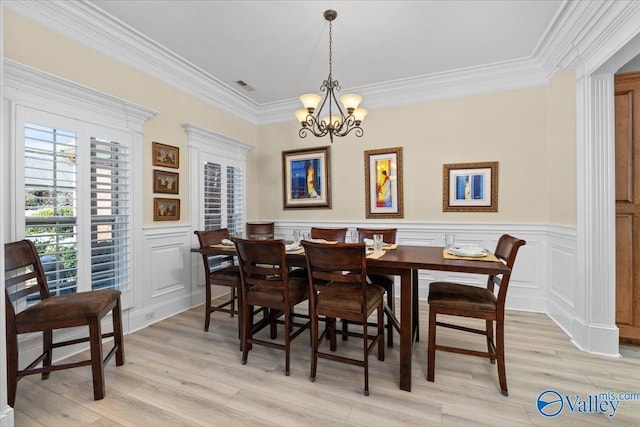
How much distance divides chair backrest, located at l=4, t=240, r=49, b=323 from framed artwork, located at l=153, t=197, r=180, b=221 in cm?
120

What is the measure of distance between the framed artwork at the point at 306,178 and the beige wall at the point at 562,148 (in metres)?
2.76

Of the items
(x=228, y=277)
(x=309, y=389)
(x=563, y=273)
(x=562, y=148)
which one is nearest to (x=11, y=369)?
(x=228, y=277)

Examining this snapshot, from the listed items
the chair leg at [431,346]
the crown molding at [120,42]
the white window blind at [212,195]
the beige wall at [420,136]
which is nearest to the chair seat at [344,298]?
the chair leg at [431,346]

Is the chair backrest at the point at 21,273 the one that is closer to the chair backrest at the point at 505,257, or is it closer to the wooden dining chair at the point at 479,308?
the wooden dining chair at the point at 479,308

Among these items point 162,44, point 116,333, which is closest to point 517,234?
point 116,333

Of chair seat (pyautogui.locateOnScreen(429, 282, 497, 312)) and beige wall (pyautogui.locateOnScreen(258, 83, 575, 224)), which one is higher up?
beige wall (pyautogui.locateOnScreen(258, 83, 575, 224))

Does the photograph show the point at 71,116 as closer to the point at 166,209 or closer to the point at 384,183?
the point at 166,209

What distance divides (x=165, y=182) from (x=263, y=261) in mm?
1911

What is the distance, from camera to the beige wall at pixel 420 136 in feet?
8.91

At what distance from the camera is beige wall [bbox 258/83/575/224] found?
11.5 feet

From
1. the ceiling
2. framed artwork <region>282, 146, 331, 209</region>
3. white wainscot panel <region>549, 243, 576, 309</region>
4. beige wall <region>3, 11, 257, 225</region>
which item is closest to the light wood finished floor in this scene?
Result: white wainscot panel <region>549, 243, 576, 309</region>

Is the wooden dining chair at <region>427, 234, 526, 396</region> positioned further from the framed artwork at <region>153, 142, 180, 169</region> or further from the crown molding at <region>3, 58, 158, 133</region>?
the crown molding at <region>3, 58, 158, 133</region>

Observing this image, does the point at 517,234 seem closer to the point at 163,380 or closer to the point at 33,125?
the point at 163,380

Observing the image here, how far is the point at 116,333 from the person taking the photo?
2.34 metres
